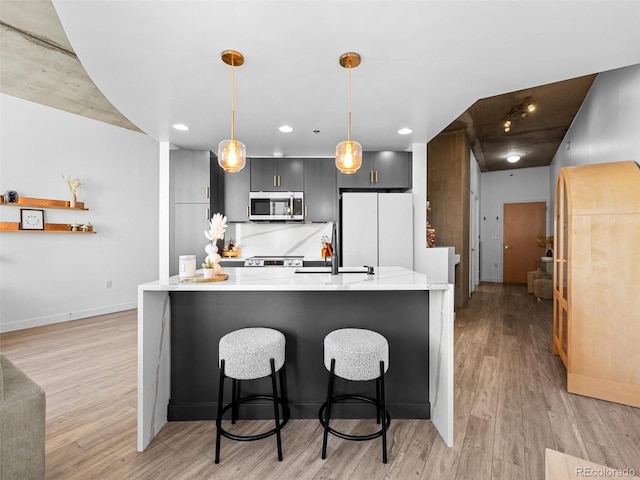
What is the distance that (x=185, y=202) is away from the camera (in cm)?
433

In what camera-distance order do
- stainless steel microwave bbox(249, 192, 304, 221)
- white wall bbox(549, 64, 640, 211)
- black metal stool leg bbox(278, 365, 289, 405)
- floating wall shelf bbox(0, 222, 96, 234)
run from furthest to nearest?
1. stainless steel microwave bbox(249, 192, 304, 221)
2. floating wall shelf bbox(0, 222, 96, 234)
3. white wall bbox(549, 64, 640, 211)
4. black metal stool leg bbox(278, 365, 289, 405)

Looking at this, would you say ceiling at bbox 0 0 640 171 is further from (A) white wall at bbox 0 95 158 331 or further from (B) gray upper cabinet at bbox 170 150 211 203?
(A) white wall at bbox 0 95 158 331

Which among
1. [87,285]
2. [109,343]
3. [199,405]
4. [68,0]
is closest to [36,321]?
[87,285]

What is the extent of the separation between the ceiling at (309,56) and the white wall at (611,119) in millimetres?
384

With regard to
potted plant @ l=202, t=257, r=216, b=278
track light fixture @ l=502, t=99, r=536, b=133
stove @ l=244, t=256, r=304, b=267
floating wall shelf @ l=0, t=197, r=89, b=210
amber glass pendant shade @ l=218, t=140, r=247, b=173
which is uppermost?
track light fixture @ l=502, t=99, r=536, b=133

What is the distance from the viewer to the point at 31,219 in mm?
4180

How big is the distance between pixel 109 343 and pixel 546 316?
19.9 ft

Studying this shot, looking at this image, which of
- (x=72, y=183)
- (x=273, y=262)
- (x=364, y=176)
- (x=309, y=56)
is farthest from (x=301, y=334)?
(x=72, y=183)

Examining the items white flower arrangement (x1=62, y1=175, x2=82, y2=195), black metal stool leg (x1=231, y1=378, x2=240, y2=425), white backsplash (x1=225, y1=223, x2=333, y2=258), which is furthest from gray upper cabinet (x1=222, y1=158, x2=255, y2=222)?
black metal stool leg (x1=231, y1=378, x2=240, y2=425)

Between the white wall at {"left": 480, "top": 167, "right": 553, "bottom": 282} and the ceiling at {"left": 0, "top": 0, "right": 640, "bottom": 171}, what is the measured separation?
4398mm

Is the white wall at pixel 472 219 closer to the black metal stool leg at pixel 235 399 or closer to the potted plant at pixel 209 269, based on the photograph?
the black metal stool leg at pixel 235 399

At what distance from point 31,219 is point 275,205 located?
10.7 feet

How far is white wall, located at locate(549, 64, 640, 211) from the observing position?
260cm

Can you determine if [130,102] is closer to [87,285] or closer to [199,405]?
[199,405]
